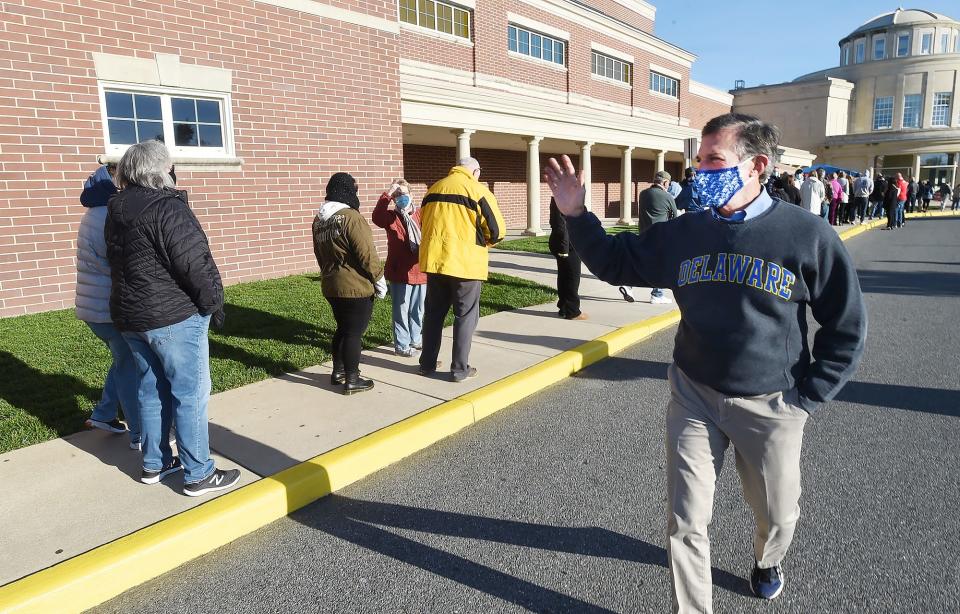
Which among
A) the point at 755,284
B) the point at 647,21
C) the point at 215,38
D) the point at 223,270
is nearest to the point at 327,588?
the point at 755,284

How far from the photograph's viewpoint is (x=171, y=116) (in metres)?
9.19

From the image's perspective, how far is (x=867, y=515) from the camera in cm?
333

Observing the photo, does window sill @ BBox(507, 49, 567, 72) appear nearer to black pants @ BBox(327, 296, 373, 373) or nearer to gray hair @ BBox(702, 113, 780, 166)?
black pants @ BBox(327, 296, 373, 373)

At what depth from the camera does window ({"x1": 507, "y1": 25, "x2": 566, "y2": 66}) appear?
19641 millimetres

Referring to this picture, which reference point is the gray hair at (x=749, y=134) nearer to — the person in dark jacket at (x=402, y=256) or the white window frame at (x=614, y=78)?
the person in dark jacket at (x=402, y=256)

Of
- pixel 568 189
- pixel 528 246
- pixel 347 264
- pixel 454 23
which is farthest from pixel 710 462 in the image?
pixel 454 23

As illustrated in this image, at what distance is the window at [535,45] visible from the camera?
19641 mm

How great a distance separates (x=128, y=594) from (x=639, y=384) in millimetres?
4190

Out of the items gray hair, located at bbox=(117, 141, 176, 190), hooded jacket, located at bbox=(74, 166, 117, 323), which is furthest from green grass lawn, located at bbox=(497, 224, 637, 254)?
gray hair, located at bbox=(117, 141, 176, 190)

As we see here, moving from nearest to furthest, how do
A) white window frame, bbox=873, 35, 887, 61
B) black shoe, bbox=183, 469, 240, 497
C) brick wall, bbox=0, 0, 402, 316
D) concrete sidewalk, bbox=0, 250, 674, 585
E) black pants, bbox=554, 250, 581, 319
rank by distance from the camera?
1. concrete sidewalk, bbox=0, 250, 674, 585
2. black shoe, bbox=183, 469, 240, 497
3. black pants, bbox=554, 250, 581, 319
4. brick wall, bbox=0, 0, 402, 316
5. white window frame, bbox=873, 35, 887, 61

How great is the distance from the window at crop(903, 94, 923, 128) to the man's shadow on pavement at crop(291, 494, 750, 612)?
63.9 m

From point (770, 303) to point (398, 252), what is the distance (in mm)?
4227

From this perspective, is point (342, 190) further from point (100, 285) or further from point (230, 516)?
point (230, 516)

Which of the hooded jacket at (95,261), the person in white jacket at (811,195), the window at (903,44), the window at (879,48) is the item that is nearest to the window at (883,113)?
the window at (903,44)
